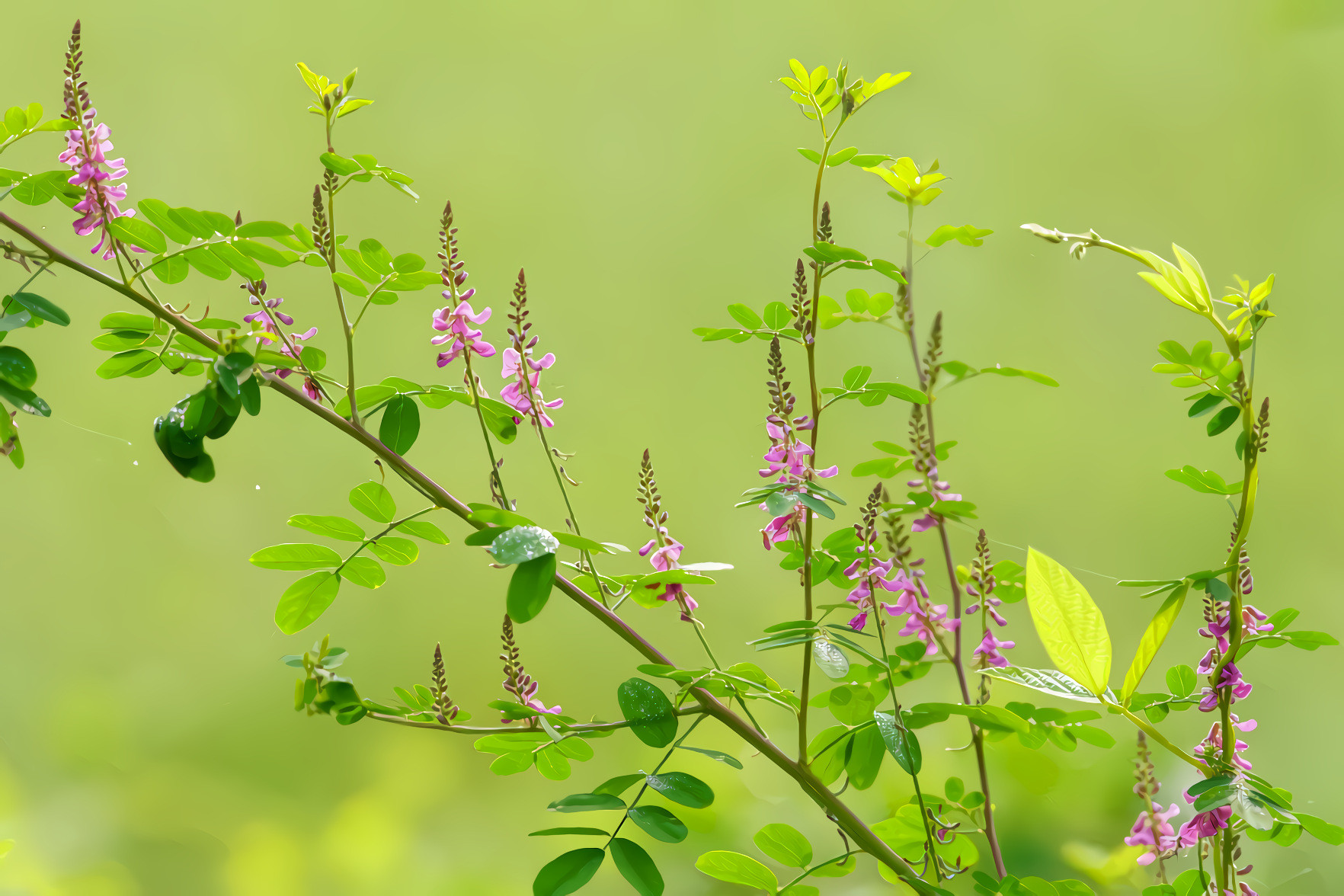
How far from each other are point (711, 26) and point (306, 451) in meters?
0.75

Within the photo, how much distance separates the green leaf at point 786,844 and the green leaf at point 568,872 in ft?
0.47

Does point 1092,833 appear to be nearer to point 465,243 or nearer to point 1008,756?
point 1008,756

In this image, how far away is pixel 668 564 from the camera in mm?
529

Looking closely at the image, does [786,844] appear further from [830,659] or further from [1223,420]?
[1223,420]

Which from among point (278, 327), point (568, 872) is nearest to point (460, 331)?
point (278, 327)

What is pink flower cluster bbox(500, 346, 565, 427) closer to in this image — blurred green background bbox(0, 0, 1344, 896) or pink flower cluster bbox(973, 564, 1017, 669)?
pink flower cluster bbox(973, 564, 1017, 669)

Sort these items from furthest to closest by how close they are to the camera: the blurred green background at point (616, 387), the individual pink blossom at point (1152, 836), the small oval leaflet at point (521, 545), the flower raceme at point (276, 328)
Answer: the blurred green background at point (616, 387), the individual pink blossom at point (1152, 836), the flower raceme at point (276, 328), the small oval leaflet at point (521, 545)

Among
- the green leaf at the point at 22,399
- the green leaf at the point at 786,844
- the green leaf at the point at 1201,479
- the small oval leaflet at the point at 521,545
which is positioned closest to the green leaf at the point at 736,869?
the green leaf at the point at 786,844

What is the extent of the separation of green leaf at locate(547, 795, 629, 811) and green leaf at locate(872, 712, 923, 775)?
0.15 m

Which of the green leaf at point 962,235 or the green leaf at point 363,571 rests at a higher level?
the green leaf at point 962,235

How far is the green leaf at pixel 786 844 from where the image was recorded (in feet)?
1.85

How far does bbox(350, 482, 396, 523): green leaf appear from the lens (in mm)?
542

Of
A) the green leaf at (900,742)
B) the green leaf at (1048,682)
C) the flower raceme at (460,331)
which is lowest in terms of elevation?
the green leaf at (900,742)

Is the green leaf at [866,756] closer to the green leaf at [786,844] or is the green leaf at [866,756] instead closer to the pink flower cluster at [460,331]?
the green leaf at [786,844]
